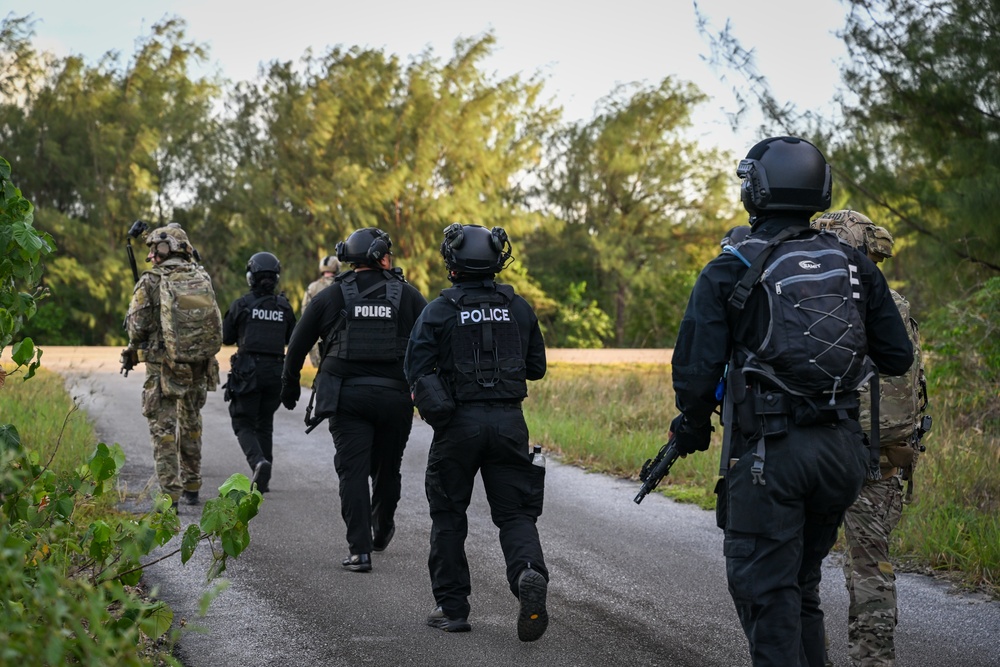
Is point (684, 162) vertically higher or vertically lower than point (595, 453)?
higher

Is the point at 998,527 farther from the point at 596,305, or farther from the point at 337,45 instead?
the point at 596,305

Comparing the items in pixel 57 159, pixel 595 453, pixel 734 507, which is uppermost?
pixel 57 159

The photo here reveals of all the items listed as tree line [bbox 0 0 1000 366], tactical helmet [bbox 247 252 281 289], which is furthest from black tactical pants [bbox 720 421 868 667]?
tree line [bbox 0 0 1000 366]

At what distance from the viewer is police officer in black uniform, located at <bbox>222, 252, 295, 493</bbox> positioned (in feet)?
32.3

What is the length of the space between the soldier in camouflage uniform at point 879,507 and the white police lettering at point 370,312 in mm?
2884

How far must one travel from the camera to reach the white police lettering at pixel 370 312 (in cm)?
729

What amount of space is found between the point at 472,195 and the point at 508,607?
34.6 m

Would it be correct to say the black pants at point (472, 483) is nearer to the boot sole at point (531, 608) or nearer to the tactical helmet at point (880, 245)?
the boot sole at point (531, 608)

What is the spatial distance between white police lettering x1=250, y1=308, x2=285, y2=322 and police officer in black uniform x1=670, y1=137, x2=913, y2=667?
6.01 meters

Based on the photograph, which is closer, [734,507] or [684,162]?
[734,507]

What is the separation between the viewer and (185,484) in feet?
31.1

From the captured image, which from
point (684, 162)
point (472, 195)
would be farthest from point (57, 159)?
point (684, 162)

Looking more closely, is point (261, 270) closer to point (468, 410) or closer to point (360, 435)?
point (360, 435)

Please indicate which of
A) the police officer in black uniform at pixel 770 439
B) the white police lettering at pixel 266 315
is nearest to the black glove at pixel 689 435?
the police officer in black uniform at pixel 770 439
